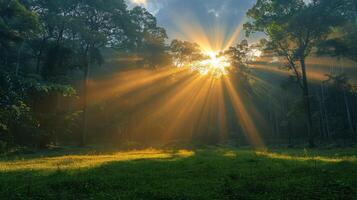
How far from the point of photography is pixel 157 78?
60188 millimetres

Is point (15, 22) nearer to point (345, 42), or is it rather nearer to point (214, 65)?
point (345, 42)

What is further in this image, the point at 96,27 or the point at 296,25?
the point at 96,27

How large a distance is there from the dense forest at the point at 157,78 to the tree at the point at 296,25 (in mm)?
114

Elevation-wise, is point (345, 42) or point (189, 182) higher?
point (345, 42)

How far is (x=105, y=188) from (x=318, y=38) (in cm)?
3300

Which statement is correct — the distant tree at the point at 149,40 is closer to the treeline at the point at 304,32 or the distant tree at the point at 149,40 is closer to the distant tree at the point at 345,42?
the treeline at the point at 304,32

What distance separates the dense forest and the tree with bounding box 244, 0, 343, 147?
114 mm

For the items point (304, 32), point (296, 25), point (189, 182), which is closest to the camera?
point (189, 182)

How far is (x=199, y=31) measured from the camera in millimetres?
84062

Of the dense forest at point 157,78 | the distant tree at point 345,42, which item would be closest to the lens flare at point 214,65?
the dense forest at point 157,78

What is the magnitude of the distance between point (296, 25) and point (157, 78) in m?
30.4

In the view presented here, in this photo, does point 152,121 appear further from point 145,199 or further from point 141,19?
point 145,199

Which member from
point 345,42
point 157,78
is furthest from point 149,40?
point 345,42

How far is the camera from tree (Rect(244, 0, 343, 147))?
34125mm
